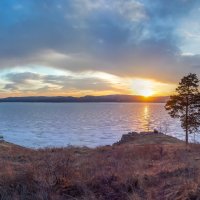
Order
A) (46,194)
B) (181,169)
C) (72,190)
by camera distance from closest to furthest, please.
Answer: (46,194), (72,190), (181,169)

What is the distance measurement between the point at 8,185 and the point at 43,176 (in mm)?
1090

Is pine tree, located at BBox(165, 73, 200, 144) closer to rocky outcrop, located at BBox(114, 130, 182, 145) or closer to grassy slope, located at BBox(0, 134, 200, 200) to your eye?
rocky outcrop, located at BBox(114, 130, 182, 145)

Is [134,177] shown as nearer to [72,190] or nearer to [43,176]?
[72,190]

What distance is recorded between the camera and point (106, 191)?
9781 mm

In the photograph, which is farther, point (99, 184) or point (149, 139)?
point (149, 139)

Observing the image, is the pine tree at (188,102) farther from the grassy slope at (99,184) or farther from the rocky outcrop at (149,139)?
the grassy slope at (99,184)

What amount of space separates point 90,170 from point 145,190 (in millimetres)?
3019

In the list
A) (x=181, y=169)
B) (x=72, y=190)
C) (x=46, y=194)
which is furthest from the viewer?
(x=181, y=169)

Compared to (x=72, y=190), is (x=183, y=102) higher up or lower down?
higher up

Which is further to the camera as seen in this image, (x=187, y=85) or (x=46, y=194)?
(x=187, y=85)

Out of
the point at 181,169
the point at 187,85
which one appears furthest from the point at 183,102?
the point at 181,169

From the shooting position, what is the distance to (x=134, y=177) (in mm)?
10477

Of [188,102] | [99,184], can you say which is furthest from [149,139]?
[99,184]

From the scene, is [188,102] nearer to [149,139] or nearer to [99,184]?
[149,139]
